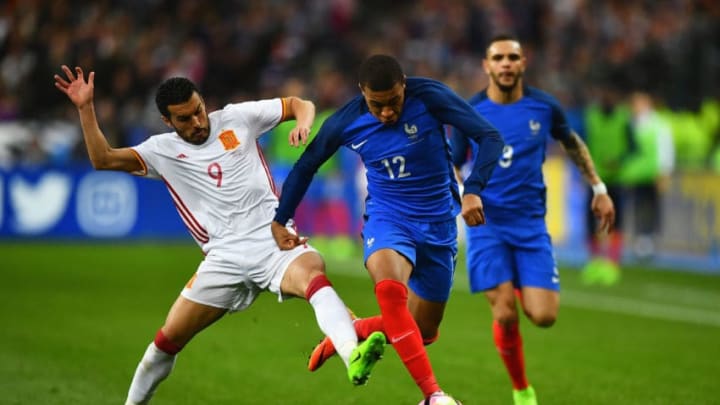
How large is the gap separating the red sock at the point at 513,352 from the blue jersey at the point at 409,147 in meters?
1.37

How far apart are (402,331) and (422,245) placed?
66cm

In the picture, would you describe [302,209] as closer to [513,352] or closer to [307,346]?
[307,346]

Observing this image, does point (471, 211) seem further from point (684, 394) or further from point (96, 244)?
point (96, 244)

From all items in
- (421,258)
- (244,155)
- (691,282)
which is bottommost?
(691,282)

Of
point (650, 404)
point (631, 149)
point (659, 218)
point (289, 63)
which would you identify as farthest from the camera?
point (289, 63)

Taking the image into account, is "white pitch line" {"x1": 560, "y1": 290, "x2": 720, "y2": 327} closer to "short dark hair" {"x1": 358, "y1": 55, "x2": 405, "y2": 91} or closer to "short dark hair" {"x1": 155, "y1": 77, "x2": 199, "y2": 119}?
"short dark hair" {"x1": 358, "y1": 55, "x2": 405, "y2": 91}

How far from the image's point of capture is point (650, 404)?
27.2 ft

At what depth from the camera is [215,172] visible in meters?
7.26

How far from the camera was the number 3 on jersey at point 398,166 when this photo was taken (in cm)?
707

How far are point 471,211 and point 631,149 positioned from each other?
1151 centimetres

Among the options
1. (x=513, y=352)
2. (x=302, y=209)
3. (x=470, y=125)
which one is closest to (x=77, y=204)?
(x=302, y=209)

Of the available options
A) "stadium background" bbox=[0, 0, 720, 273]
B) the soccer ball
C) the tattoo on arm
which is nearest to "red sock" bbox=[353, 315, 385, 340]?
the soccer ball

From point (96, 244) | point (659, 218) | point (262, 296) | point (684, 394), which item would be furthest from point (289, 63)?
point (684, 394)

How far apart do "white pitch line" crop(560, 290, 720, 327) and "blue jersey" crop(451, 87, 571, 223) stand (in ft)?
16.4
